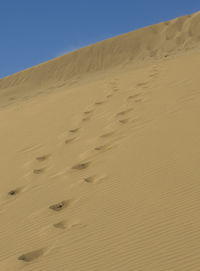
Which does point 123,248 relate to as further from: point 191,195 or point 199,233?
point 191,195

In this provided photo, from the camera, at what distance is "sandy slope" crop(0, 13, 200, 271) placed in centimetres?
306

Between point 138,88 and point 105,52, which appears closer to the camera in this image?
point 138,88

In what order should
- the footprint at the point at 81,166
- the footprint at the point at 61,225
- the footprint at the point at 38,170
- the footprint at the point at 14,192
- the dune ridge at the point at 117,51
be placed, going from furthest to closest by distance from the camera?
the dune ridge at the point at 117,51, the footprint at the point at 38,170, the footprint at the point at 81,166, the footprint at the point at 14,192, the footprint at the point at 61,225

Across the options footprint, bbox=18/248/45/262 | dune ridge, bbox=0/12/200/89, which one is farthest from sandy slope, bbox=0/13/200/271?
dune ridge, bbox=0/12/200/89

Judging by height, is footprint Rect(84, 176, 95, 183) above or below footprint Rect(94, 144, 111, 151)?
below

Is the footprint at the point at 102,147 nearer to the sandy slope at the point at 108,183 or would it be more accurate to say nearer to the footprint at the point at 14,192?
the sandy slope at the point at 108,183

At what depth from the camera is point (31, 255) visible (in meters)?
3.25

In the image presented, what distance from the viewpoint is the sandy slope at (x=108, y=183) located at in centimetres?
306

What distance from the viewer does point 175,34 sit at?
3441 centimetres

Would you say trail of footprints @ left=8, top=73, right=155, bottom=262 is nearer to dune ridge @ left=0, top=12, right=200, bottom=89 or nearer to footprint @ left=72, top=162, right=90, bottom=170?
footprint @ left=72, top=162, right=90, bottom=170

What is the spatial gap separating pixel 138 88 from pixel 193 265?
672 cm

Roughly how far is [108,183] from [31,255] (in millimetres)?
1364

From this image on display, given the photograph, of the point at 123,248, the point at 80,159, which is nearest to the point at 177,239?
the point at 123,248

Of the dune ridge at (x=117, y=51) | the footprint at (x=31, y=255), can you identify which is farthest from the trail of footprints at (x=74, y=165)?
the dune ridge at (x=117, y=51)
